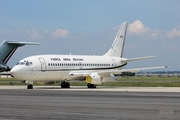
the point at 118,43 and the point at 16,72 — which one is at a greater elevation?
the point at 118,43

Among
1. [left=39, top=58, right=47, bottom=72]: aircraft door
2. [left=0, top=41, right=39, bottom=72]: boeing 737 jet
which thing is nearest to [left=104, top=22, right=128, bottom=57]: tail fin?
[left=0, top=41, right=39, bottom=72]: boeing 737 jet

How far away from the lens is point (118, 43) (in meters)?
61.3

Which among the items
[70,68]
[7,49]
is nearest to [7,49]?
[7,49]

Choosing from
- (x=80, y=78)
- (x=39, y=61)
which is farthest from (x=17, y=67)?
(x=80, y=78)

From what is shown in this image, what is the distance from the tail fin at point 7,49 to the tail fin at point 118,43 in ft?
38.6

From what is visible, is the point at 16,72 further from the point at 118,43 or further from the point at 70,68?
the point at 118,43

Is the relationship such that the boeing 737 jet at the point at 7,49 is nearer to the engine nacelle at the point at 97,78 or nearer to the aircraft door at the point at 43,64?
the aircraft door at the point at 43,64

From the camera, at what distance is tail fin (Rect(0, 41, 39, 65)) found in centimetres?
5869

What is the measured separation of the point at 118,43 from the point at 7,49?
15.4 metres

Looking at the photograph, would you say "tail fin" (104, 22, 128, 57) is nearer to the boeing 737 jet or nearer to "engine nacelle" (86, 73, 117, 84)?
"engine nacelle" (86, 73, 117, 84)

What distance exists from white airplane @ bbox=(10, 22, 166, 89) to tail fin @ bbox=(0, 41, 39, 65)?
10132 mm

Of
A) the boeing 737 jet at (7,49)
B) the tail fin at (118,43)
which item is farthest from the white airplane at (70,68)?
the boeing 737 jet at (7,49)

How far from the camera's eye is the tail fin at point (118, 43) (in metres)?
60.8

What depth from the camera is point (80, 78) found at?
5316cm
